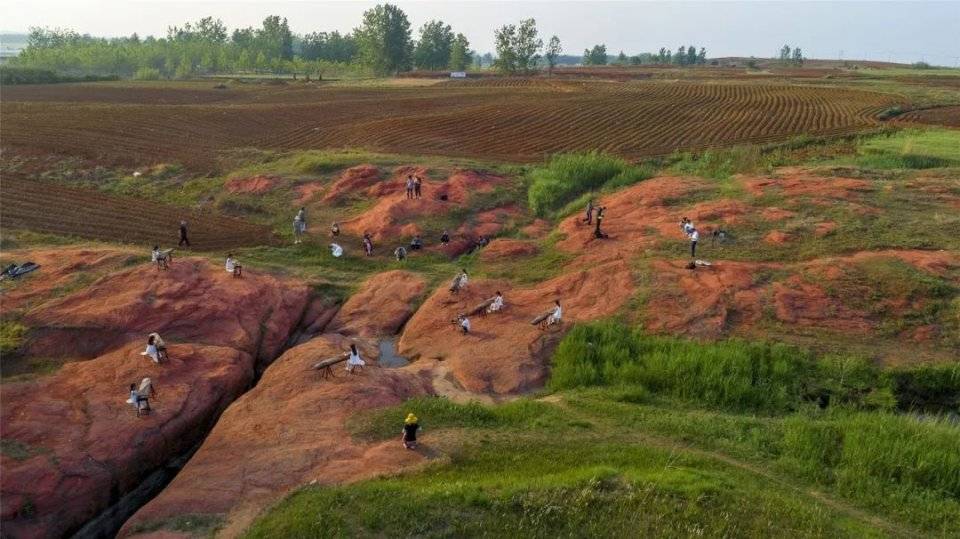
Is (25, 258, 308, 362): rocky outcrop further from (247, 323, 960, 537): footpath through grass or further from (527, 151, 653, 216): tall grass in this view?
(527, 151, 653, 216): tall grass

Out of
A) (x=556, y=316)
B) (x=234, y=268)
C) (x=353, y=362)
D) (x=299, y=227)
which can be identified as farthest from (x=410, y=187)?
(x=353, y=362)

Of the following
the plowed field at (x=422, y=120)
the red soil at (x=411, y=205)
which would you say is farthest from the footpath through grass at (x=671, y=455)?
the plowed field at (x=422, y=120)

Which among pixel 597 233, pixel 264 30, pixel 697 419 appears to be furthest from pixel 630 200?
pixel 264 30

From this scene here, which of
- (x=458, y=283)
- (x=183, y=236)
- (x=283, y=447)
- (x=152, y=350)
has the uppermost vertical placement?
(x=183, y=236)

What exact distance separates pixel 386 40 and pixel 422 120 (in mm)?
70251

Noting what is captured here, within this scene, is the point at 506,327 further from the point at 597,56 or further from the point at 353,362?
the point at 597,56

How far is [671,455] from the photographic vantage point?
14844mm

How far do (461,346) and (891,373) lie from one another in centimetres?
1269

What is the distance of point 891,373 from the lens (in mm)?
18938

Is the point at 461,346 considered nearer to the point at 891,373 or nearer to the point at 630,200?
the point at 891,373

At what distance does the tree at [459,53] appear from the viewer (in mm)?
140125

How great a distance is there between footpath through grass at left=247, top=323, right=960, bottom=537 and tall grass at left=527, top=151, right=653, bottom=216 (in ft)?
48.2

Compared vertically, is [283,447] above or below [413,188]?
below

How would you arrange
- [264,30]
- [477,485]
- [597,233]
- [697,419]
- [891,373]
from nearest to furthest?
[477,485]
[697,419]
[891,373]
[597,233]
[264,30]
